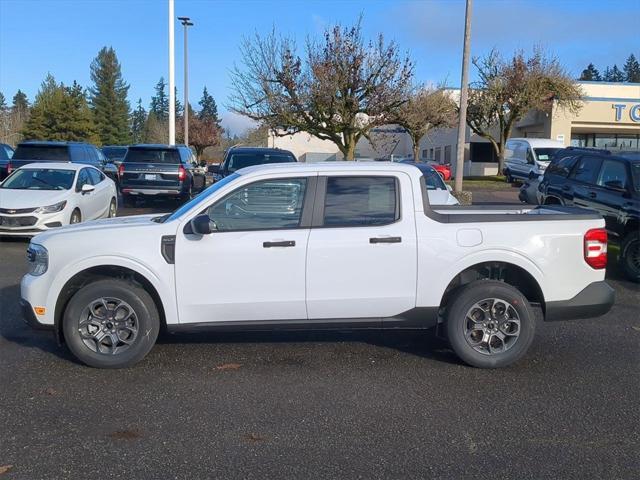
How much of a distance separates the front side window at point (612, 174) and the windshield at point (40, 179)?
9.83 meters

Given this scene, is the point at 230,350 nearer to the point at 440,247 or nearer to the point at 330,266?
the point at 330,266

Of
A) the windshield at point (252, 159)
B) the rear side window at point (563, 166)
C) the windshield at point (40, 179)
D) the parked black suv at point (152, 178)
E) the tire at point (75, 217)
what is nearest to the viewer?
the rear side window at point (563, 166)

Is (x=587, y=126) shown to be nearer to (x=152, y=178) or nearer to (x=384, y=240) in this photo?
(x=152, y=178)

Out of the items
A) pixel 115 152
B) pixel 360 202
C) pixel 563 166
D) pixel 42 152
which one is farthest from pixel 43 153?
pixel 115 152

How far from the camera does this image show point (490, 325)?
5.73m

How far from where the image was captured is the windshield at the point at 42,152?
1734 cm

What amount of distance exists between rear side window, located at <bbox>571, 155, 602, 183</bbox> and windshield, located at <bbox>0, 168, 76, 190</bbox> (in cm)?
956

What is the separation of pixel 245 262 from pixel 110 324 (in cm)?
127

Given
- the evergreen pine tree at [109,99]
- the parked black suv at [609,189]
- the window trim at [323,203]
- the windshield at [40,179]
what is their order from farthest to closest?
the evergreen pine tree at [109,99]
the windshield at [40,179]
the parked black suv at [609,189]
the window trim at [323,203]

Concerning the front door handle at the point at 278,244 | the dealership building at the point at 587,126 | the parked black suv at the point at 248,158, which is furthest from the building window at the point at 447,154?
the front door handle at the point at 278,244

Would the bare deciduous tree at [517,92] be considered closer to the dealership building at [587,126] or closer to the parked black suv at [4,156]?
the dealership building at [587,126]

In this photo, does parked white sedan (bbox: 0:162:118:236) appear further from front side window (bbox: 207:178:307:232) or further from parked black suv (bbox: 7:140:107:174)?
front side window (bbox: 207:178:307:232)

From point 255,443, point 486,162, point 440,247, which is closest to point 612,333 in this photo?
point 440,247

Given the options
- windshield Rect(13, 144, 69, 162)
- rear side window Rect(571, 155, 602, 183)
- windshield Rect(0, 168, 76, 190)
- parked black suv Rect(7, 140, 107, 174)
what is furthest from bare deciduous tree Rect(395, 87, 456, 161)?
windshield Rect(0, 168, 76, 190)
